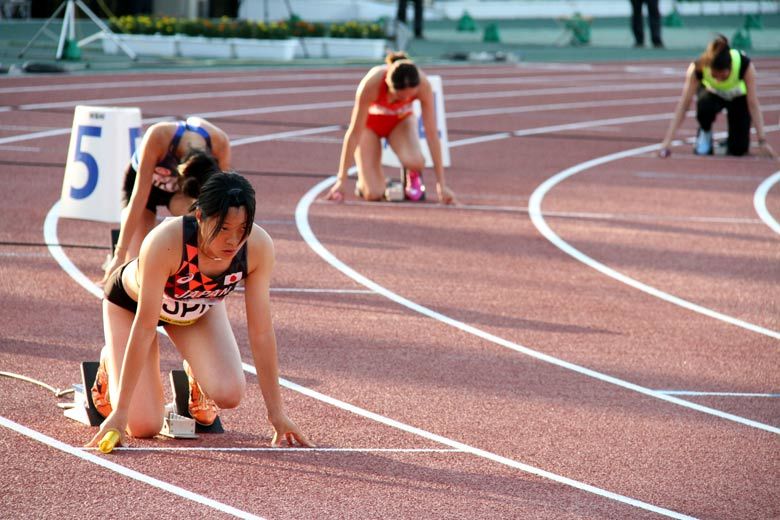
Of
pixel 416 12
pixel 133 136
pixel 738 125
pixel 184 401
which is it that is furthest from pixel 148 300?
pixel 416 12

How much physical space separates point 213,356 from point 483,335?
2.50 meters

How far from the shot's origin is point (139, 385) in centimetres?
573

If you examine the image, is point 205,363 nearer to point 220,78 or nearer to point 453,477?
point 453,477

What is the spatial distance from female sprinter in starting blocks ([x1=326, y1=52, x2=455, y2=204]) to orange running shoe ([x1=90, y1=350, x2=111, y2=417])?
214 inches

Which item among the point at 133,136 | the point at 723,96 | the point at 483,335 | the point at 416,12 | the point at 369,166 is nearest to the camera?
the point at 483,335

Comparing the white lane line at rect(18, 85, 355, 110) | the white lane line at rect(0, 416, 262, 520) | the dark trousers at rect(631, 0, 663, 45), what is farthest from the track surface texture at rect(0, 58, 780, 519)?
the dark trousers at rect(631, 0, 663, 45)

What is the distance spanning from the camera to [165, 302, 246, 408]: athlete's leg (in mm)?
5727

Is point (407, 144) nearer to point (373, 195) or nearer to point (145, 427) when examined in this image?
point (373, 195)

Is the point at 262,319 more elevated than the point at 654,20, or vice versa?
the point at 654,20

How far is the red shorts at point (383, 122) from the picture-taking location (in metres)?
12.5

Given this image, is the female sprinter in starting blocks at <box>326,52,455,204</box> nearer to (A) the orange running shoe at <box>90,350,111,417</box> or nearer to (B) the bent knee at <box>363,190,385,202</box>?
(B) the bent knee at <box>363,190,385,202</box>

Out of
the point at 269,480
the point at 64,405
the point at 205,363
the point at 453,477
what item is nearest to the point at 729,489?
the point at 453,477

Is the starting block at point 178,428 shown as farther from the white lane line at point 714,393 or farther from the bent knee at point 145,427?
the white lane line at point 714,393

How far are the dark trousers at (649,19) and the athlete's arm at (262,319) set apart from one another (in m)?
37.6
